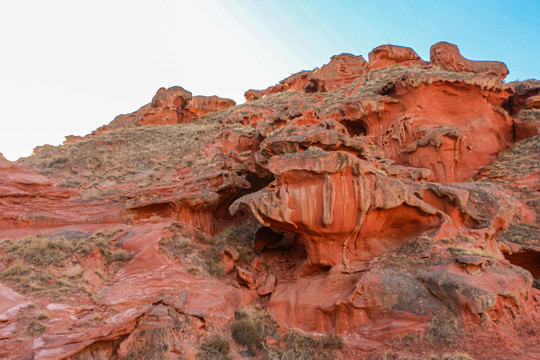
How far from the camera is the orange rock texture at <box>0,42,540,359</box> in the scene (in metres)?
7.22

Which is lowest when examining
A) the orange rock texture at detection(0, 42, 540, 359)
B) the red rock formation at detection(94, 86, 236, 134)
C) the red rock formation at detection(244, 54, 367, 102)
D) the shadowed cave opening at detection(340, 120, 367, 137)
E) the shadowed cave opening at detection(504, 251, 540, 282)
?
the shadowed cave opening at detection(504, 251, 540, 282)

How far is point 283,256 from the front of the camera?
1297 centimetres

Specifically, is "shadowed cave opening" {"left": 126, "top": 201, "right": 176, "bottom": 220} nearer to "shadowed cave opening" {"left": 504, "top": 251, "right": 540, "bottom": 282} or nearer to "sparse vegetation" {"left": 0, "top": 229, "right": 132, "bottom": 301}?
"sparse vegetation" {"left": 0, "top": 229, "right": 132, "bottom": 301}

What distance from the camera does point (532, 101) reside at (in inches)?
792

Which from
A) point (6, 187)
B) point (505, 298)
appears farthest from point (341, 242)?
point (6, 187)

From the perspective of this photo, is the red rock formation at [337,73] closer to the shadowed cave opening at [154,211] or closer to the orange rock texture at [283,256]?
the orange rock texture at [283,256]

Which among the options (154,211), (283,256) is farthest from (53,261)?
(283,256)

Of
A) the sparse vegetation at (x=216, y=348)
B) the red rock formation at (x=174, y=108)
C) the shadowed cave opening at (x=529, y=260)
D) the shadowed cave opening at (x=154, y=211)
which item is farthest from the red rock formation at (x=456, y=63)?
the sparse vegetation at (x=216, y=348)

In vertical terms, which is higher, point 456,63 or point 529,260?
point 456,63

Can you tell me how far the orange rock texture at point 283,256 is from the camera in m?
7.22

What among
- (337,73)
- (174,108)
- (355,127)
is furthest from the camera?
(174,108)

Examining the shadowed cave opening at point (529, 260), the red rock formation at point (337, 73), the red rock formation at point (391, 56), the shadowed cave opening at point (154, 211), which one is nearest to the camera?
the shadowed cave opening at point (529, 260)

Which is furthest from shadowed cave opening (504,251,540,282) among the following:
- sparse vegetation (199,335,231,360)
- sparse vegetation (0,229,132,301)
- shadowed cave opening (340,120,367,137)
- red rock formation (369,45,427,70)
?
red rock formation (369,45,427,70)

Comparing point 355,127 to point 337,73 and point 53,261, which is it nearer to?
point 337,73
